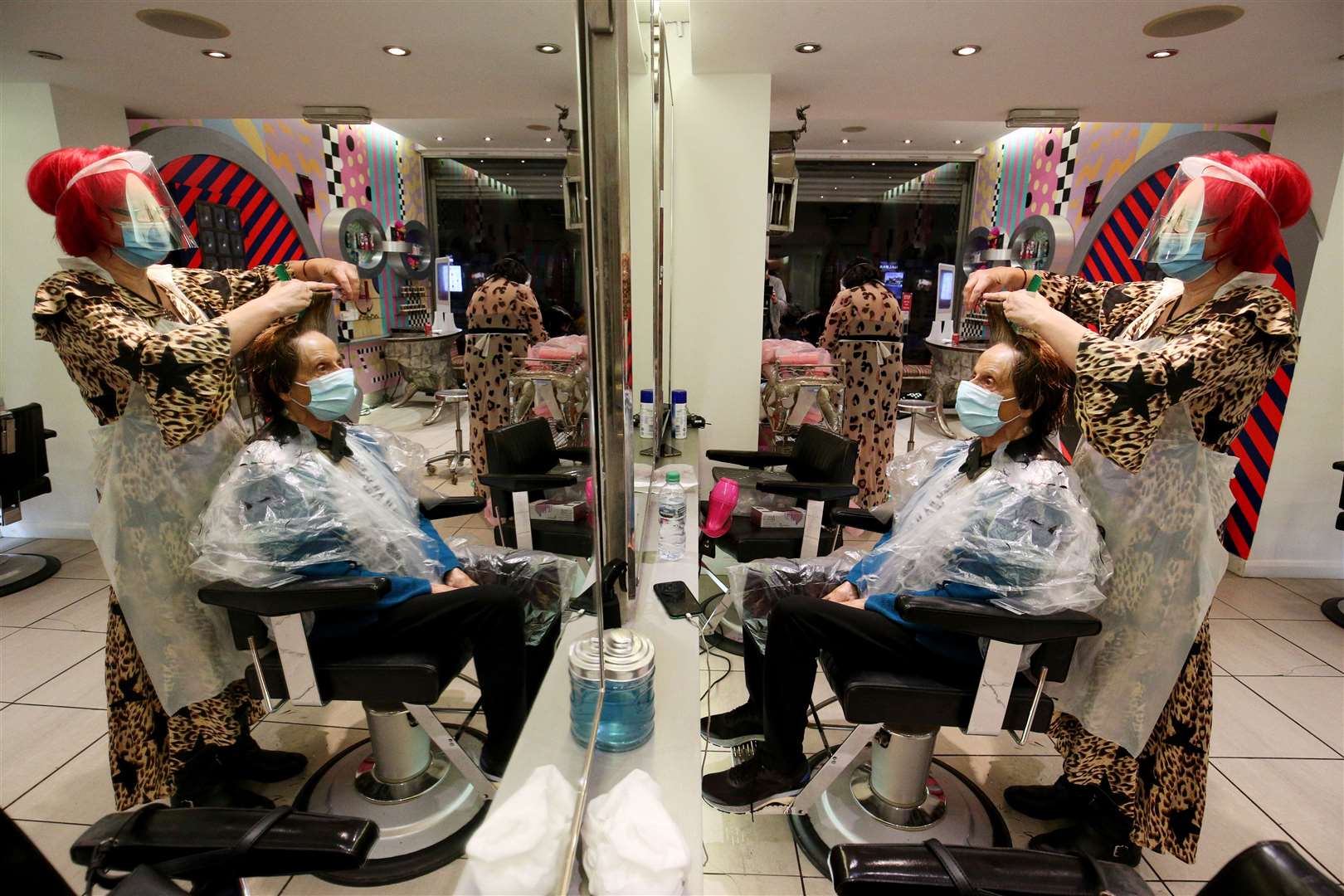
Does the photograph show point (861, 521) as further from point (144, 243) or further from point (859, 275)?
point (859, 275)

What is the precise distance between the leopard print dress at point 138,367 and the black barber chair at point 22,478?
1.8 inches

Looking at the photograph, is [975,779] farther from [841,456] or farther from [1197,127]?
[1197,127]

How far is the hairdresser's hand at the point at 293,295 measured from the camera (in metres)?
0.55

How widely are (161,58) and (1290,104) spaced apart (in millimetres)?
5030

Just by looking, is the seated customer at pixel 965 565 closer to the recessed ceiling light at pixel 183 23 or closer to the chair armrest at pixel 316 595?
the chair armrest at pixel 316 595

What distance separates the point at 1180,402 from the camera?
150cm

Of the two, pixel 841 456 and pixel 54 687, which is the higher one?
pixel 54 687

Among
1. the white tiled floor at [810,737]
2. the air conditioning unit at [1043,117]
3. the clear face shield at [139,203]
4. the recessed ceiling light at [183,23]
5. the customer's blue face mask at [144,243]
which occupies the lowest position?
the white tiled floor at [810,737]

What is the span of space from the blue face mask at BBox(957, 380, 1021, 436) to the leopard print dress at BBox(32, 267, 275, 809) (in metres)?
1.78

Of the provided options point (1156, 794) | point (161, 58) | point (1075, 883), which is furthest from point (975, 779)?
point (161, 58)

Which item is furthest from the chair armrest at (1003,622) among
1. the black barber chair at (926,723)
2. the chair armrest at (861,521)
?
the chair armrest at (861,521)

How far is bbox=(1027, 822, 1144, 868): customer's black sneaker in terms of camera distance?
190 cm

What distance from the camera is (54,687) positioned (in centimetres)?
58

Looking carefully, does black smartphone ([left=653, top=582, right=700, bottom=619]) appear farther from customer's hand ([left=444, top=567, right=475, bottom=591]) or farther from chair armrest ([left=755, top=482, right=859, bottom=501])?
chair armrest ([left=755, top=482, right=859, bottom=501])
